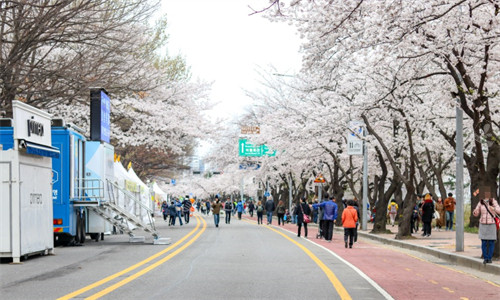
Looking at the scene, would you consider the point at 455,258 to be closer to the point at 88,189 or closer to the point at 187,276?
the point at 187,276

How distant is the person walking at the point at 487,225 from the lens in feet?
53.2

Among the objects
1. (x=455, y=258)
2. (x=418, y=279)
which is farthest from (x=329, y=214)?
(x=418, y=279)

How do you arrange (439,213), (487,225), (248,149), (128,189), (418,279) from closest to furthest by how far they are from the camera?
(418,279), (487,225), (128,189), (439,213), (248,149)

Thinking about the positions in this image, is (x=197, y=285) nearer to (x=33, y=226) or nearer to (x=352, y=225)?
(x=33, y=226)

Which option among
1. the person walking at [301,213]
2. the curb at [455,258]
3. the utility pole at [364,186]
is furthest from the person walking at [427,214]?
the utility pole at [364,186]

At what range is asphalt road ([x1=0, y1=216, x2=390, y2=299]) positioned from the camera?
35.9 feet

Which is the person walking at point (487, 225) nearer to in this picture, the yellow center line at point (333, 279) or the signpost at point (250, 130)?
the yellow center line at point (333, 279)

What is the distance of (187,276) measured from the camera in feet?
44.0

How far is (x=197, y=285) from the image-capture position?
471 inches

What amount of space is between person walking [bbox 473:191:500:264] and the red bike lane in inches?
33.6

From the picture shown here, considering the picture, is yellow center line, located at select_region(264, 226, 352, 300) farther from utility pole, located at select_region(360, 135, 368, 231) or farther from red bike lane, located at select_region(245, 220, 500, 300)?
utility pole, located at select_region(360, 135, 368, 231)

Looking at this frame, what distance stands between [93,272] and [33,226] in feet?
12.9

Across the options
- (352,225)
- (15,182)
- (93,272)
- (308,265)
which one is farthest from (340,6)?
(352,225)

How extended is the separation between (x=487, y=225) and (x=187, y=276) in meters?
7.01
